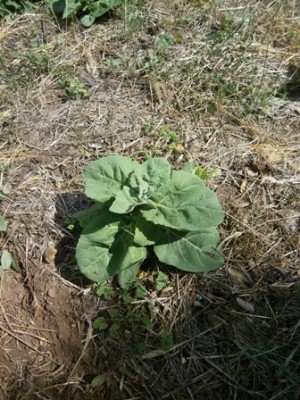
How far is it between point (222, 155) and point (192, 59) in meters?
0.76

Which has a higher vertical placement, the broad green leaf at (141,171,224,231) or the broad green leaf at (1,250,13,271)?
the broad green leaf at (141,171,224,231)

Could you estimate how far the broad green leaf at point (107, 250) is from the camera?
1.96 m

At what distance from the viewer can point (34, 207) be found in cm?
228

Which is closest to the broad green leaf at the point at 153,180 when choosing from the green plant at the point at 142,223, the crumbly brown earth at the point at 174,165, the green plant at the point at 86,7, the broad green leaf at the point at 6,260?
the green plant at the point at 142,223

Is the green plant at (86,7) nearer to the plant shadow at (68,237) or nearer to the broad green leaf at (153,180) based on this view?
the plant shadow at (68,237)

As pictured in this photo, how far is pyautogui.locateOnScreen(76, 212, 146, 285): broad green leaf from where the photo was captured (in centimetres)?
196

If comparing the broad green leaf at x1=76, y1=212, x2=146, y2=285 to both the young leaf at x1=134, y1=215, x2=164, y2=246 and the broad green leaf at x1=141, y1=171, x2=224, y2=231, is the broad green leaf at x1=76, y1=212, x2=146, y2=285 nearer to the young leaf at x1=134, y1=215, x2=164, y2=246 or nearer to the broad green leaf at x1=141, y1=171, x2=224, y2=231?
the young leaf at x1=134, y1=215, x2=164, y2=246

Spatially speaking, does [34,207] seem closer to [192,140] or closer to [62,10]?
[192,140]

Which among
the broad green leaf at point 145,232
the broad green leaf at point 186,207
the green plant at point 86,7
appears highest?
the green plant at point 86,7

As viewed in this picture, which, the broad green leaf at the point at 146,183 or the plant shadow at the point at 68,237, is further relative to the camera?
the plant shadow at the point at 68,237

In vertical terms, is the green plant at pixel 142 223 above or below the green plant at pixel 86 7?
below

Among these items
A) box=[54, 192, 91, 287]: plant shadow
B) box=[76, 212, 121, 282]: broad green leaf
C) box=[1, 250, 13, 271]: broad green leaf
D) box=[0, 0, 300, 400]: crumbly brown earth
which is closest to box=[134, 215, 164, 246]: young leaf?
box=[76, 212, 121, 282]: broad green leaf

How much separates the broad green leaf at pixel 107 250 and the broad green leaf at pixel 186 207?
0.52ft

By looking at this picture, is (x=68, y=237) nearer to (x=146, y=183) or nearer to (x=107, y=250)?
(x=107, y=250)
